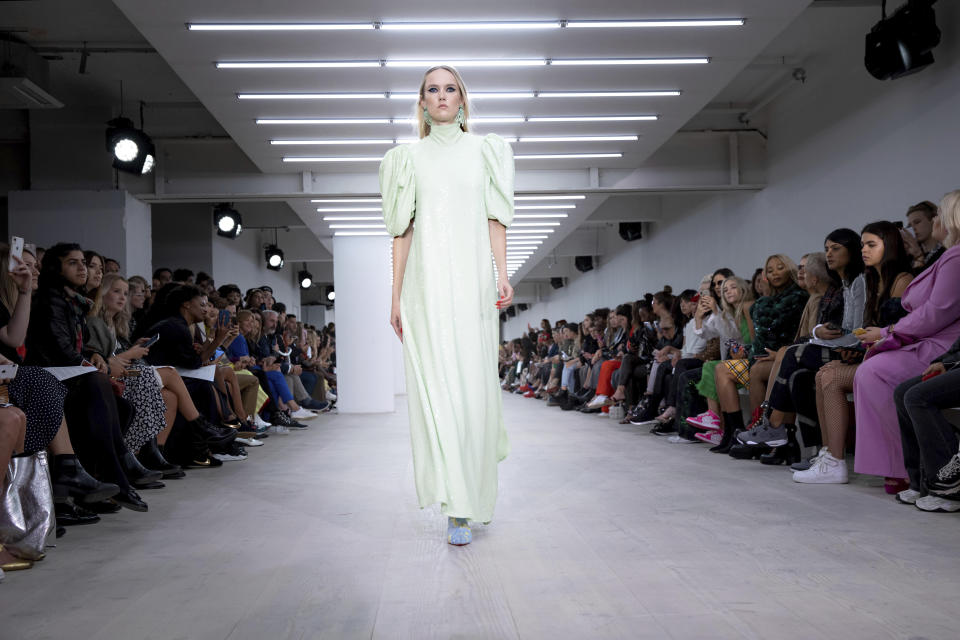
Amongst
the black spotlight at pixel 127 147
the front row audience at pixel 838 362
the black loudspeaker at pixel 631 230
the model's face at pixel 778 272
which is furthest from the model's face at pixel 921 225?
the black loudspeaker at pixel 631 230

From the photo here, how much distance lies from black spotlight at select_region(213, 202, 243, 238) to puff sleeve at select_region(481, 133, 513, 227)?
832 centimetres

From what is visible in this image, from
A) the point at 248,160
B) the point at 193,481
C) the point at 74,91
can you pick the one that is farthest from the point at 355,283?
the point at 193,481

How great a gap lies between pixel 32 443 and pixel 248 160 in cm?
650

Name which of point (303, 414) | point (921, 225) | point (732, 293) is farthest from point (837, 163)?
point (303, 414)

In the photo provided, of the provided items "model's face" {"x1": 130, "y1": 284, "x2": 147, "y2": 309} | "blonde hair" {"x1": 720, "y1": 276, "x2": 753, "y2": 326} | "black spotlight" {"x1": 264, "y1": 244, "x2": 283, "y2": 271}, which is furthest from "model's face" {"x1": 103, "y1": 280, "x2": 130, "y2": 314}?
"black spotlight" {"x1": 264, "y1": 244, "x2": 283, "y2": 271}

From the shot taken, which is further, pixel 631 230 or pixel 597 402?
pixel 631 230

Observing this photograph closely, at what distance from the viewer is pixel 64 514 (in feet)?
9.78

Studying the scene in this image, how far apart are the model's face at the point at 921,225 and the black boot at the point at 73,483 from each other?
3824 mm

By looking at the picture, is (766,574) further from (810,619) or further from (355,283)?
(355,283)

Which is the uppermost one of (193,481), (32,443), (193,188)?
(193,188)

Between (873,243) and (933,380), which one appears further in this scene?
(873,243)

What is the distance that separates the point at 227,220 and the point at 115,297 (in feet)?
21.5

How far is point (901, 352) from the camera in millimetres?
3225

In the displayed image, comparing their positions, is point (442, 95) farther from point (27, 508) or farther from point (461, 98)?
point (27, 508)
